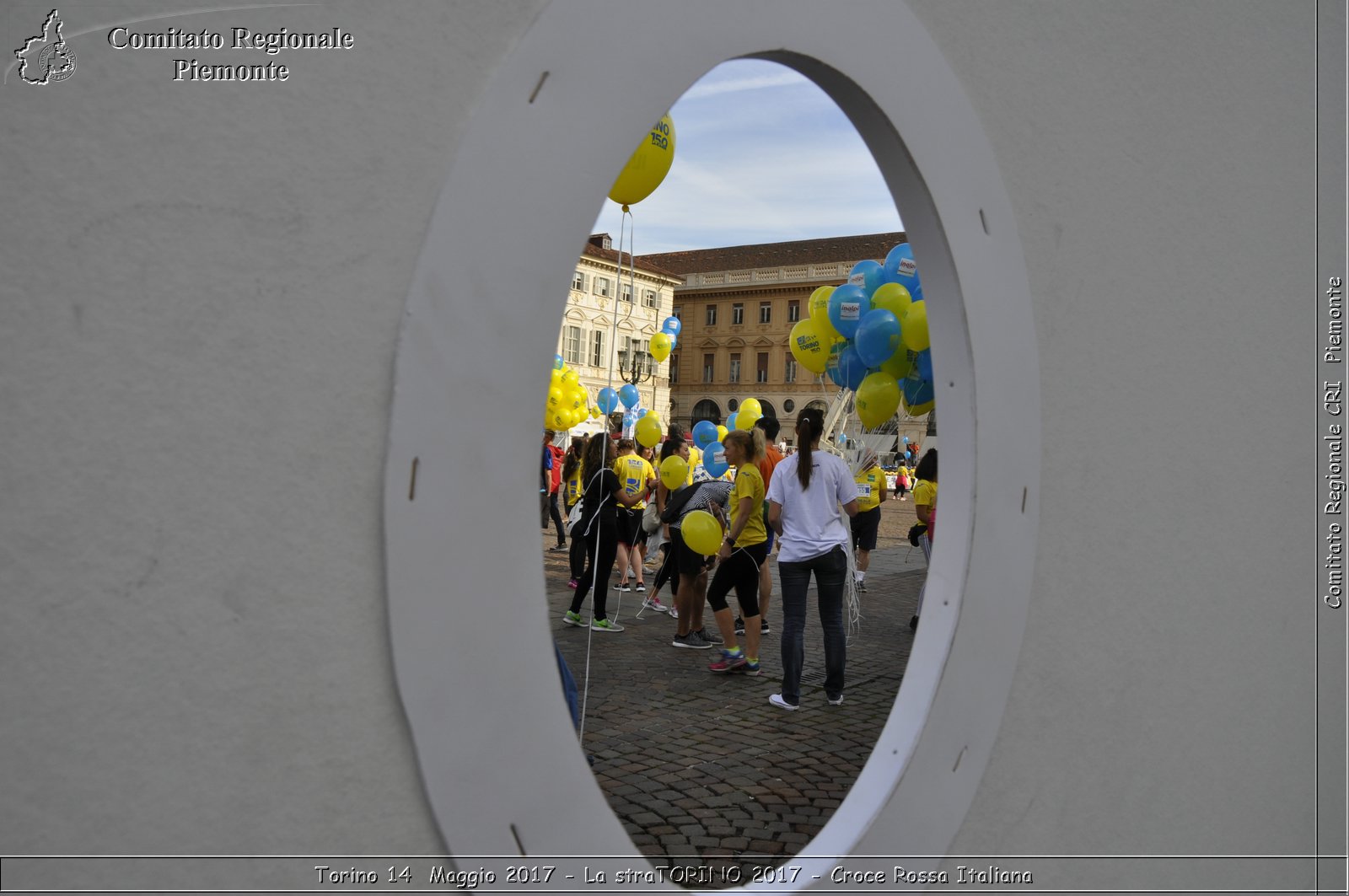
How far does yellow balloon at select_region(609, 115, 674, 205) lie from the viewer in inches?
138

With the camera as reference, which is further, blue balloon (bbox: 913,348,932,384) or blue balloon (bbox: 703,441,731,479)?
blue balloon (bbox: 703,441,731,479)

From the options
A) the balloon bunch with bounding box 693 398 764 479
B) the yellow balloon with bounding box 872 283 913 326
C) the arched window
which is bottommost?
the balloon bunch with bounding box 693 398 764 479

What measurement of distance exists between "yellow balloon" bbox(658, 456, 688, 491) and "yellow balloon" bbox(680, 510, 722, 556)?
1.77 meters

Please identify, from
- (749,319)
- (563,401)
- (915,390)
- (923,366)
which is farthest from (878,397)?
(749,319)

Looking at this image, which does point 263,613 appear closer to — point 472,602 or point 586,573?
point 472,602

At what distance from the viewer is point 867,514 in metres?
10.1

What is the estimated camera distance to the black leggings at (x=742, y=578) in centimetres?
603

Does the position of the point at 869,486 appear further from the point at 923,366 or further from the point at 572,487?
the point at 572,487

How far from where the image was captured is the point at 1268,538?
3.17 meters

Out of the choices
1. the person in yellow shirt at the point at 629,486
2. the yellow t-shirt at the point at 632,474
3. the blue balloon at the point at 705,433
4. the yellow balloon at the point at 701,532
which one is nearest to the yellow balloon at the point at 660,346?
the blue balloon at the point at 705,433

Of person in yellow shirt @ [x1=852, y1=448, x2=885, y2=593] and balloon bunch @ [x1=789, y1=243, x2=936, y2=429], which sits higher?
balloon bunch @ [x1=789, y1=243, x2=936, y2=429]

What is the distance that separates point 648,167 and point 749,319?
192 ft

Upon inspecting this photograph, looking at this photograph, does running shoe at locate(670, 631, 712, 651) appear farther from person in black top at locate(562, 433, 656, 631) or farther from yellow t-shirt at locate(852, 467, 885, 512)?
yellow t-shirt at locate(852, 467, 885, 512)

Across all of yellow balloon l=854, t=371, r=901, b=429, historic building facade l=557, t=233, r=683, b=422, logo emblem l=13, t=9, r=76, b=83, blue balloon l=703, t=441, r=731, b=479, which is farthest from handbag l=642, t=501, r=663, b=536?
historic building facade l=557, t=233, r=683, b=422
